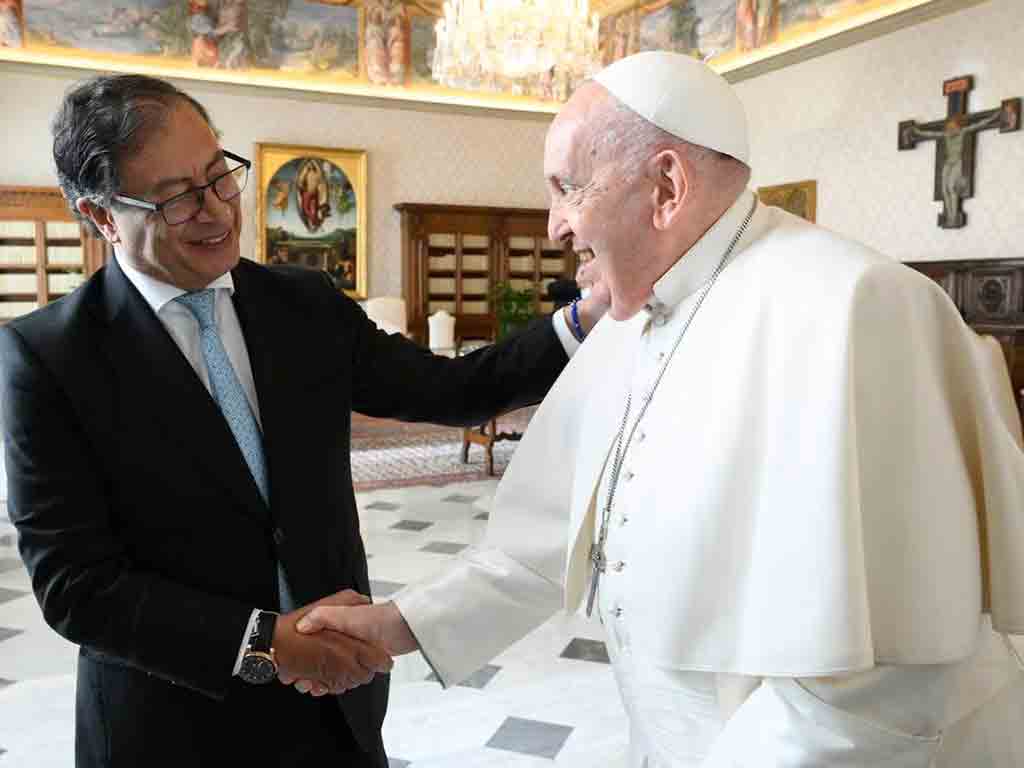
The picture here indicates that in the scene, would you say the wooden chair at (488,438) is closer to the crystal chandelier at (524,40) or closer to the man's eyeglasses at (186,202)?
the crystal chandelier at (524,40)

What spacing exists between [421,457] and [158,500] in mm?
8162

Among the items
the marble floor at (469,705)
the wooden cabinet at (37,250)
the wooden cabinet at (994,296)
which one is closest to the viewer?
the marble floor at (469,705)

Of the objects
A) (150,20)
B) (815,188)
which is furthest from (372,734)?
(150,20)

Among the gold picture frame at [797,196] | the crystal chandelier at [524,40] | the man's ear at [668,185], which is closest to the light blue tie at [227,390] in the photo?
the man's ear at [668,185]

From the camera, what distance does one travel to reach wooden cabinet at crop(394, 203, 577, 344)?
1397cm

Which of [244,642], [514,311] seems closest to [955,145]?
[514,311]

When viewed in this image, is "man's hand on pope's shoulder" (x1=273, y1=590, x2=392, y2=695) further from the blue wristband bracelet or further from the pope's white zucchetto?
the pope's white zucchetto

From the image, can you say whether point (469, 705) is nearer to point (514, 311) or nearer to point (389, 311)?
point (514, 311)

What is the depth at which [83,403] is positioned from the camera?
1.63m

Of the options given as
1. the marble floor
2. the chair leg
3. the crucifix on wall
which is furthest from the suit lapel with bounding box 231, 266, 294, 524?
the crucifix on wall

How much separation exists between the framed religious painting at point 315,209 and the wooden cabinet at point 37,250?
7.56 feet

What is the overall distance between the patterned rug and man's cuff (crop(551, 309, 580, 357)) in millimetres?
6067

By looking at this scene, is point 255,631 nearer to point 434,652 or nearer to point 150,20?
point 434,652

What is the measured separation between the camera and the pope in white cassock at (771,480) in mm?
1216
